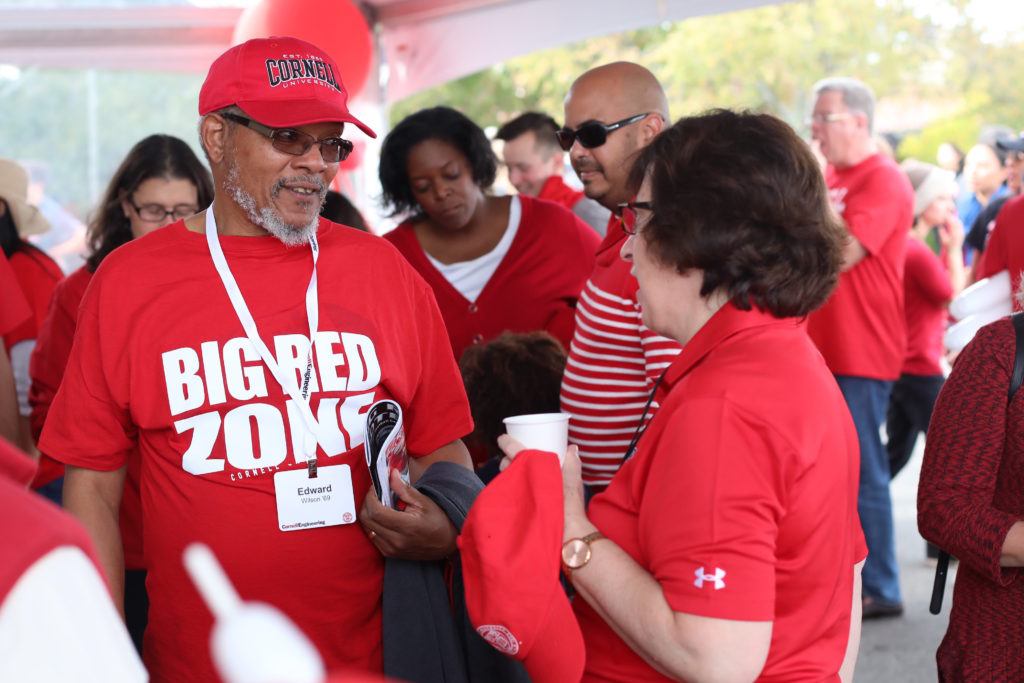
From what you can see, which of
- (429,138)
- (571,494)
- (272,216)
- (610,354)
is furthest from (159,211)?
(571,494)

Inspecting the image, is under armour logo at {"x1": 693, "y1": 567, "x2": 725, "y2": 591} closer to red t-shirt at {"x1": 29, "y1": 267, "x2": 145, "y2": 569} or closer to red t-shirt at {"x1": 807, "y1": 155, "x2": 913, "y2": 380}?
red t-shirt at {"x1": 29, "y1": 267, "x2": 145, "y2": 569}

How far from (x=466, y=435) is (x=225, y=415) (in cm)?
60

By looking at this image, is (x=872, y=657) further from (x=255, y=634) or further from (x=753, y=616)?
(x=255, y=634)

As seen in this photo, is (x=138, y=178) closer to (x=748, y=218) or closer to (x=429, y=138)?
(x=429, y=138)

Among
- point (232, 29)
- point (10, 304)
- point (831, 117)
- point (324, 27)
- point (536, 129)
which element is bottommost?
point (10, 304)

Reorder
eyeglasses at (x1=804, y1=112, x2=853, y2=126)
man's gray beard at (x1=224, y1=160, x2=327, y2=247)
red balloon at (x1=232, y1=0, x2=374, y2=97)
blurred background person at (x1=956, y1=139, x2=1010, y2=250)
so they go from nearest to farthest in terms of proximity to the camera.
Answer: man's gray beard at (x1=224, y1=160, x2=327, y2=247) → eyeglasses at (x1=804, y1=112, x2=853, y2=126) → red balloon at (x1=232, y1=0, x2=374, y2=97) → blurred background person at (x1=956, y1=139, x2=1010, y2=250)

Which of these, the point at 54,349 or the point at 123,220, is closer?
the point at 54,349

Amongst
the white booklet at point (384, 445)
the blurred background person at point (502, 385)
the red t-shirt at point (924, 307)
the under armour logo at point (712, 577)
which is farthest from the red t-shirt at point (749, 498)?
the red t-shirt at point (924, 307)

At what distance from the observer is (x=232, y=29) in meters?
6.50

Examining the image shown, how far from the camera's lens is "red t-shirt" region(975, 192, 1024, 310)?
3.72 meters

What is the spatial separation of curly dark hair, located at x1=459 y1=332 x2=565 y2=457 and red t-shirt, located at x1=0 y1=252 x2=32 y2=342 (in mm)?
1238

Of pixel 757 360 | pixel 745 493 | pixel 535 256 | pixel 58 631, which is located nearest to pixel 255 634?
pixel 58 631

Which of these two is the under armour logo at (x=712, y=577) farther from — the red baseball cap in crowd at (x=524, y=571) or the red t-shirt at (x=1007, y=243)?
the red t-shirt at (x=1007, y=243)

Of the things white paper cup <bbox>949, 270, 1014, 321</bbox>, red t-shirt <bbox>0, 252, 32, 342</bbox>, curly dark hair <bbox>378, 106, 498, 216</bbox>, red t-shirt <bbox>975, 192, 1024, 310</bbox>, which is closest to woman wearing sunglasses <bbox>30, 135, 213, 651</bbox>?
red t-shirt <bbox>0, 252, 32, 342</bbox>
